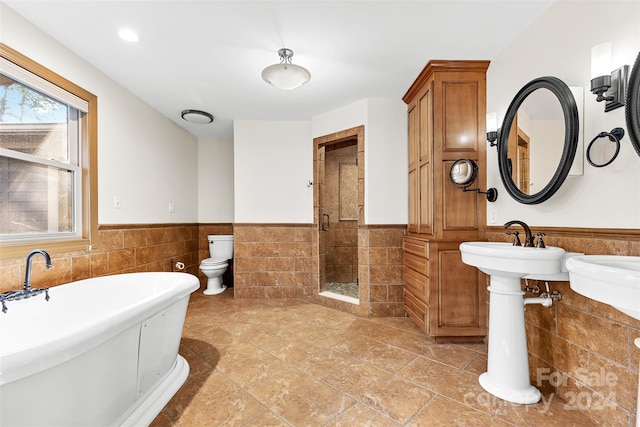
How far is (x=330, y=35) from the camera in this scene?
1910mm

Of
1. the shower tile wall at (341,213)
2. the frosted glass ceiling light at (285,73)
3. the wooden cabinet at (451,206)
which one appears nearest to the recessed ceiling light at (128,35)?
the frosted glass ceiling light at (285,73)

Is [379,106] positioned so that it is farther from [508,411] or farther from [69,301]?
[69,301]

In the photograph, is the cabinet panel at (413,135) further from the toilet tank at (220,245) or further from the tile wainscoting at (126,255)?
the tile wainscoting at (126,255)

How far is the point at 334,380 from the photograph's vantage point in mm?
1743

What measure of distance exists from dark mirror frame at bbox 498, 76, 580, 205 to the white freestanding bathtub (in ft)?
7.65

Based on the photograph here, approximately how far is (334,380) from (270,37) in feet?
7.89

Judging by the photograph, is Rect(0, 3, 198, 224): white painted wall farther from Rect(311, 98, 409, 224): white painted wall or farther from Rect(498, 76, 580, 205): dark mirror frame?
Rect(498, 76, 580, 205): dark mirror frame

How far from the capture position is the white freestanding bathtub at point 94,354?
3.05ft

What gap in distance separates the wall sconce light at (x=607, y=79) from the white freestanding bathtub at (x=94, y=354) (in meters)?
2.47

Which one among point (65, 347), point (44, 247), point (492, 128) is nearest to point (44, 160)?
point (44, 247)

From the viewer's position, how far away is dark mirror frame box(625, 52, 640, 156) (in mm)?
1156

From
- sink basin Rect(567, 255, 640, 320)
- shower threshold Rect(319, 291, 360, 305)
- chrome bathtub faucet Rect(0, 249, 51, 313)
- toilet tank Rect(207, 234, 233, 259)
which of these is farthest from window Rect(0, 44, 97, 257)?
sink basin Rect(567, 255, 640, 320)

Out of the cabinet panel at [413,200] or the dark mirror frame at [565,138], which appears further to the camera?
the cabinet panel at [413,200]

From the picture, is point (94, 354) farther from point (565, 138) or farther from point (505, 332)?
point (565, 138)
